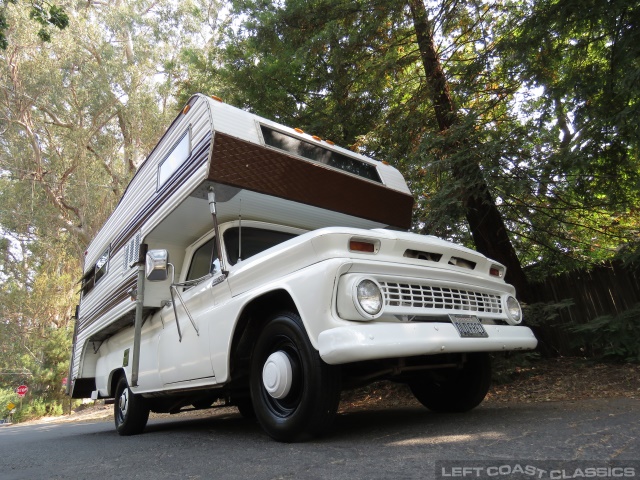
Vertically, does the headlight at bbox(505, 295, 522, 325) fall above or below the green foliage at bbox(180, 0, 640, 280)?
below

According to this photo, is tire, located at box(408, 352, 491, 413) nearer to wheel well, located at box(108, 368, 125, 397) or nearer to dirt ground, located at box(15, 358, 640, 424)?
dirt ground, located at box(15, 358, 640, 424)

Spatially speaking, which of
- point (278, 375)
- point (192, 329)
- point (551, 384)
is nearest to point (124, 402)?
point (192, 329)

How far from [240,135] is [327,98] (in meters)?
5.42

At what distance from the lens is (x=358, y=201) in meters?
5.10

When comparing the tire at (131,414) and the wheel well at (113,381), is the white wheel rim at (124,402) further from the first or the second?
the wheel well at (113,381)

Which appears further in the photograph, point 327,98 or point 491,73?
point 327,98

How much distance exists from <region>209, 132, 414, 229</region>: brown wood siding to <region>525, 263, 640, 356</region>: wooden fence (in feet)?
9.83

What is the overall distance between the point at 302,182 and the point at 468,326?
7.16ft

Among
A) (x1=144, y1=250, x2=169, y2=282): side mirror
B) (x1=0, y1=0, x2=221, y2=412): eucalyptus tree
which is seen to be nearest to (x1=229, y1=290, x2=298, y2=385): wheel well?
(x1=144, y1=250, x2=169, y2=282): side mirror

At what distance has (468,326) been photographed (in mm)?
3129

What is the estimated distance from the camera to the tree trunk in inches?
249

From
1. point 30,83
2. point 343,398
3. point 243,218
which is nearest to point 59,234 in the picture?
point 30,83

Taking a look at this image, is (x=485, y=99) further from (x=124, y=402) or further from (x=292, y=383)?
(x=124, y=402)

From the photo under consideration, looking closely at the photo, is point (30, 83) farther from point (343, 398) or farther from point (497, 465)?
point (497, 465)
